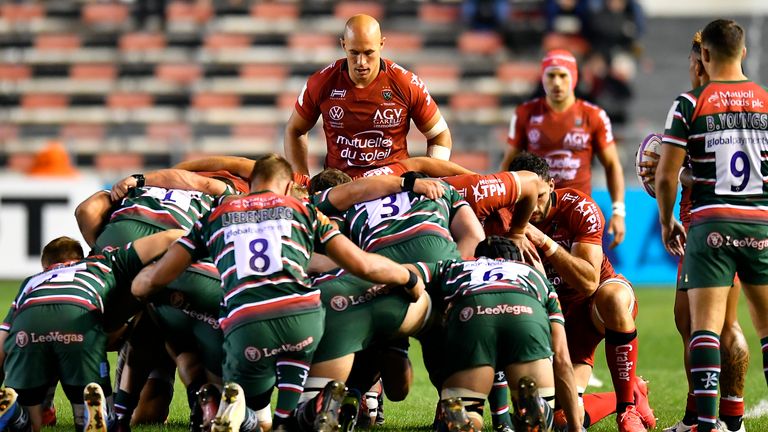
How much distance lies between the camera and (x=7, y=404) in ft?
18.1

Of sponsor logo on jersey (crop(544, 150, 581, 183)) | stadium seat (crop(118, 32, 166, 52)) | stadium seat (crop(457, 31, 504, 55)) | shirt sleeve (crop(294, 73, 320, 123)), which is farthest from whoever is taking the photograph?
stadium seat (crop(118, 32, 166, 52))

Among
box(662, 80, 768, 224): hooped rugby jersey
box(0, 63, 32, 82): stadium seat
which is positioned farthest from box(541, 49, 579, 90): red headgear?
box(0, 63, 32, 82): stadium seat

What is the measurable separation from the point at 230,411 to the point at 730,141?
2.79 meters

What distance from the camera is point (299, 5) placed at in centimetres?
2080

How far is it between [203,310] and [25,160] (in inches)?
563

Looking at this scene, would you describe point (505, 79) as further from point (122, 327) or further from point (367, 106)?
point (122, 327)

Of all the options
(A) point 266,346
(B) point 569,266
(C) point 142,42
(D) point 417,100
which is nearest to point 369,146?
(D) point 417,100

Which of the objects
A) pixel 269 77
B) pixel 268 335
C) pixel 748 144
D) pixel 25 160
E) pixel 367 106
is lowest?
pixel 268 335

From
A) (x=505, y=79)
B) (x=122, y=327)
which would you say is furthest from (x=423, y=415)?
(x=505, y=79)

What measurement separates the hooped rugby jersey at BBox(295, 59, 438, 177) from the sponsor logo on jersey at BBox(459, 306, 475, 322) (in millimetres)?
2433

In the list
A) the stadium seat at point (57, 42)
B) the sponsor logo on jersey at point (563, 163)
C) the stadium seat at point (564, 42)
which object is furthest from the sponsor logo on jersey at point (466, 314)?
the stadium seat at point (57, 42)

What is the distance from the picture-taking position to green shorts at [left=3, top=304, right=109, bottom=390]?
5.77 m

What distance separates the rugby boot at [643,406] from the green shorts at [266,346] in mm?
2203

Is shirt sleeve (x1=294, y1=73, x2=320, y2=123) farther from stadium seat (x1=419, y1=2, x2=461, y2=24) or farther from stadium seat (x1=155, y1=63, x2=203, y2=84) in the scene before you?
stadium seat (x1=419, y1=2, x2=461, y2=24)
